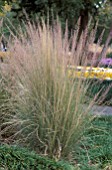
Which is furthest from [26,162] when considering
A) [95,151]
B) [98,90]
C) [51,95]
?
[98,90]

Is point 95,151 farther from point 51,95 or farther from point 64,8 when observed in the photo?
point 64,8

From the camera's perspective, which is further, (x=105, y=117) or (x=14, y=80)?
(x=105, y=117)

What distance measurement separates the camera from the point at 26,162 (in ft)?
11.0

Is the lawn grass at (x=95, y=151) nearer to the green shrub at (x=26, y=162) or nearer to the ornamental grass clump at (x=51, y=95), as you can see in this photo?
the ornamental grass clump at (x=51, y=95)

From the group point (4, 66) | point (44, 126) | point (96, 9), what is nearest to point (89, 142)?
point (44, 126)

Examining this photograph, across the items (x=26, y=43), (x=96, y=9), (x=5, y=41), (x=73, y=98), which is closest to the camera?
(x=73, y=98)

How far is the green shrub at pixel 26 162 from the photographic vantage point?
3324 mm

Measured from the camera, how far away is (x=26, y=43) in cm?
385

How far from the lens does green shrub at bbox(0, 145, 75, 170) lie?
3324 millimetres

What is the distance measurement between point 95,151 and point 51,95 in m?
0.95

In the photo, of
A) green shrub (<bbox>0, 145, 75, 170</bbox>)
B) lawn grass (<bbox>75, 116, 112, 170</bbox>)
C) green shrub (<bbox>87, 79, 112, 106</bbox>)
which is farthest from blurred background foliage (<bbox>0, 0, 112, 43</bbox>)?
green shrub (<bbox>0, 145, 75, 170</bbox>)

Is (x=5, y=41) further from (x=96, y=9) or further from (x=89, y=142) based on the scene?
(x=96, y=9)

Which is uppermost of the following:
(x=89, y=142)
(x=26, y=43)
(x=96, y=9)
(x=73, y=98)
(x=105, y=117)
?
(x=26, y=43)

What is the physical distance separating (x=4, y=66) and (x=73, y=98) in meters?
1.13
